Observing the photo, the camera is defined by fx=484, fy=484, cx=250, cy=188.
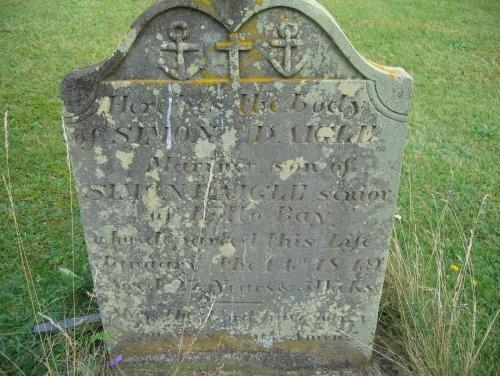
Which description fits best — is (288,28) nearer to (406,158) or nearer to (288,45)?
(288,45)

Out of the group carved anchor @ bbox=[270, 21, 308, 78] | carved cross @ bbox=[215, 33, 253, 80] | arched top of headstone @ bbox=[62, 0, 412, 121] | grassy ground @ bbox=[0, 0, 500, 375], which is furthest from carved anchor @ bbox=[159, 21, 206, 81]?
grassy ground @ bbox=[0, 0, 500, 375]

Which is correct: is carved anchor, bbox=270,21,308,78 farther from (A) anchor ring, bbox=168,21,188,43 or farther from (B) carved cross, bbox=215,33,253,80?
(A) anchor ring, bbox=168,21,188,43

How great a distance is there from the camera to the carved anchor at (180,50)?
7.31ft

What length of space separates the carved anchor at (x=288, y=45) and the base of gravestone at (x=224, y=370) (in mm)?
1833

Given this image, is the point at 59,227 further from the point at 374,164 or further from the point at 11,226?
the point at 374,164

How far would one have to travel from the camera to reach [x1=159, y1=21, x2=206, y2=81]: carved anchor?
7.31 feet

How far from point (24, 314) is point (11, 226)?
1.32 meters

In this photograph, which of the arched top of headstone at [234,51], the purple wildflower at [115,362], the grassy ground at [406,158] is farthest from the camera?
the grassy ground at [406,158]

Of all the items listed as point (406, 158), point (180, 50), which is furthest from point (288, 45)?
point (406, 158)

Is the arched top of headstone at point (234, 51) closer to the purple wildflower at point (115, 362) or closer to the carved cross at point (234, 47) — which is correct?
the carved cross at point (234, 47)

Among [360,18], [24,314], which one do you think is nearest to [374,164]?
[24,314]

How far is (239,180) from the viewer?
2564 mm

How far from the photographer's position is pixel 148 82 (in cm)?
233

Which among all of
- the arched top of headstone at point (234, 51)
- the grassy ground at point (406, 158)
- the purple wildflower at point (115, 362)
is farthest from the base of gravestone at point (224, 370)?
the arched top of headstone at point (234, 51)
